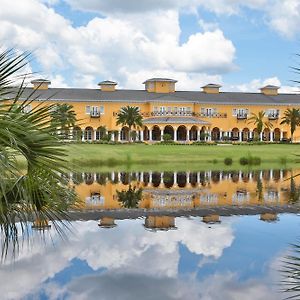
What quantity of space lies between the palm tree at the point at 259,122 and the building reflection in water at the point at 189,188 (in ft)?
140

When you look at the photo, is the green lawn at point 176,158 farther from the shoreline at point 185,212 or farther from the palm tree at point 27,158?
the palm tree at point 27,158

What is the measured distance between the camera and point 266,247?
49.7 ft

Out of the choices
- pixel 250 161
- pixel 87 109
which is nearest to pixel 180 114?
pixel 87 109

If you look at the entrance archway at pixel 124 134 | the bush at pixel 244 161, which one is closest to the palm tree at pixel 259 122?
the entrance archway at pixel 124 134

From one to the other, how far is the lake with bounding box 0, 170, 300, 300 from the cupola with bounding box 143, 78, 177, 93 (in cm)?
6577

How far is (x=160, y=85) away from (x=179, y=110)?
7123 millimetres

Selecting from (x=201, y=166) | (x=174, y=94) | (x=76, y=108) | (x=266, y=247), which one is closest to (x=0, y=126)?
(x=266, y=247)

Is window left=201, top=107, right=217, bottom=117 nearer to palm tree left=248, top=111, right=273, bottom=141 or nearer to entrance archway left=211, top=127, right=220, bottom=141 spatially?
entrance archway left=211, top=127, right=220, bottom=141

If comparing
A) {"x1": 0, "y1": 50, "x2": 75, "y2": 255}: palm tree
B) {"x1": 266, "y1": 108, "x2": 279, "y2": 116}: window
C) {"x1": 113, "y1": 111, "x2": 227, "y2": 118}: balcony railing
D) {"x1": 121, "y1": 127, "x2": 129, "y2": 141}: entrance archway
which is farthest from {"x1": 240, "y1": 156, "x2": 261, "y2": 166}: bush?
{"x1": 0, "y1": 50, "x2": 75, "y2": 255}: palm tree

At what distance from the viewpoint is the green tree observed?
86.4 meters

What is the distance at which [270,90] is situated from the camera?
98625 millimetres

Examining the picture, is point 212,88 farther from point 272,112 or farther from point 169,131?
point 169,131

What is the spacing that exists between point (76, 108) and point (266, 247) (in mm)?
72172

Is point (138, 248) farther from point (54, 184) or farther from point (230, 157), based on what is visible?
point (230, 157)
